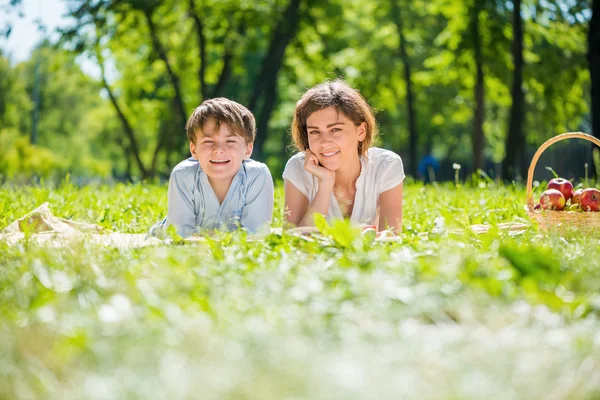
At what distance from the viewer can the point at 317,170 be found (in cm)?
484

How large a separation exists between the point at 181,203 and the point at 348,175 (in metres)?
1.28

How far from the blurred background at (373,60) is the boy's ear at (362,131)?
2973mm

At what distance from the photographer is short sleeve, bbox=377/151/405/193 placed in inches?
198

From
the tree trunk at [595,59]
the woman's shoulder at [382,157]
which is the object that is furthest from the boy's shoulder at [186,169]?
the tree trunk at [595,59]

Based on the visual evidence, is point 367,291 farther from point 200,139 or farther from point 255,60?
point 255,60

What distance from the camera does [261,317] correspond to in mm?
2070

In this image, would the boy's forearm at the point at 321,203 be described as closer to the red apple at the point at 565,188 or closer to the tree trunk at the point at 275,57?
the red apple at the point at 565,188

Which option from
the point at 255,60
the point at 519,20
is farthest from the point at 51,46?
the point at 255,60

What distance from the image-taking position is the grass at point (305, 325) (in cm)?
168

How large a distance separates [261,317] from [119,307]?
44cm

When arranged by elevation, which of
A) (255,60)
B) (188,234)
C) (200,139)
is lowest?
(188,234)

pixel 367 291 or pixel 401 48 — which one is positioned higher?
pixel 401 48

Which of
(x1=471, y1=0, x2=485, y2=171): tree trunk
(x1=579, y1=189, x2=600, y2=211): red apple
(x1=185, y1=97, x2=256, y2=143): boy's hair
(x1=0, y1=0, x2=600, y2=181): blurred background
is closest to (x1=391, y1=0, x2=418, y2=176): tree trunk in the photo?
(x1=0, y1=0, x2=600, y2=181): blurred background

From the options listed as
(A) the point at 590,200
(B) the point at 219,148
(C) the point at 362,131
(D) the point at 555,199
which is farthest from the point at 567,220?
(B) the point at 219,148
